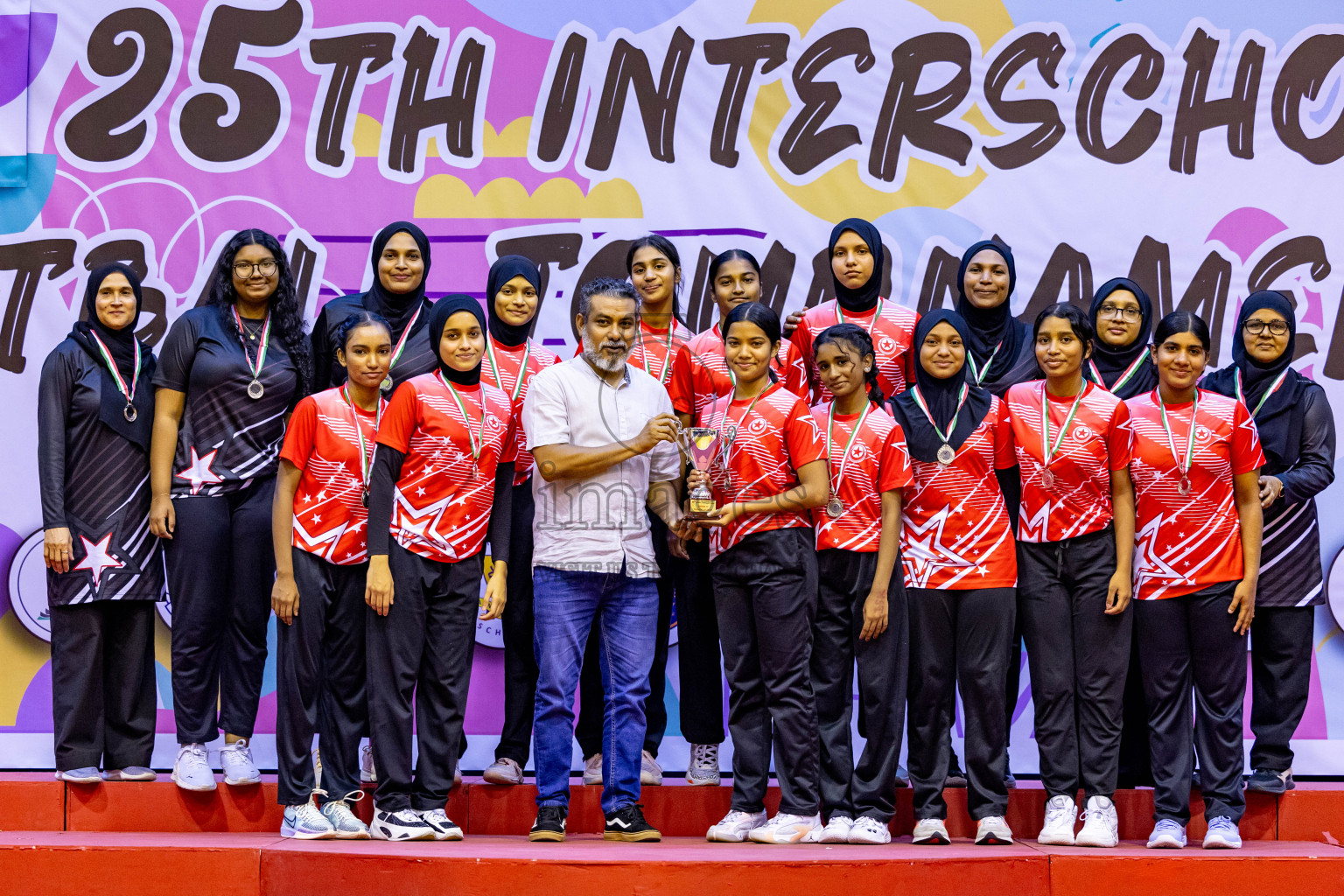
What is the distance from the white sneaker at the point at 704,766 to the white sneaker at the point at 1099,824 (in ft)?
3.75

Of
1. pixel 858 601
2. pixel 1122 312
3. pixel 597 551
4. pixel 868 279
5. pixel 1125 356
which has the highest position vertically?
pixel 868 279

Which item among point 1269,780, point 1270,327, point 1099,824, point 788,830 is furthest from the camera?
point 1270,327

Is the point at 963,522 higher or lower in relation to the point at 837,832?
higher

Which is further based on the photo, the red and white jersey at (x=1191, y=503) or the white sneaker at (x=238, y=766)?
the white sneaker at (x=238, y=766)

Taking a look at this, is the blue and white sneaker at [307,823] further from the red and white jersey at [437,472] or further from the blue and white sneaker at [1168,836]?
the blue and white sneaker at [1168,836]

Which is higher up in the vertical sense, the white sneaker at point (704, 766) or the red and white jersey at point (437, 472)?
the red and white jersey at point (437, 472)

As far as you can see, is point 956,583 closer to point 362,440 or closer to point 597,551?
point 597,551

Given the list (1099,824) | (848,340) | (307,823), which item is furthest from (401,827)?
(1099,824)

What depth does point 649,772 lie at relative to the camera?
13.0 feet

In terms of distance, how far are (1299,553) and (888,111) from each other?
225 centimetres

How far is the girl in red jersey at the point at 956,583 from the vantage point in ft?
11.8

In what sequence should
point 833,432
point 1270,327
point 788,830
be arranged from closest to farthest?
point 788,830 < point 833,432 < point 1270,327

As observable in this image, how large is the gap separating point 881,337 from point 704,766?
5.08 ft

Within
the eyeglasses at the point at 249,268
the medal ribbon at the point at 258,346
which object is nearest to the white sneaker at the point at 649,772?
the medal ribbon at the point at 258,346
